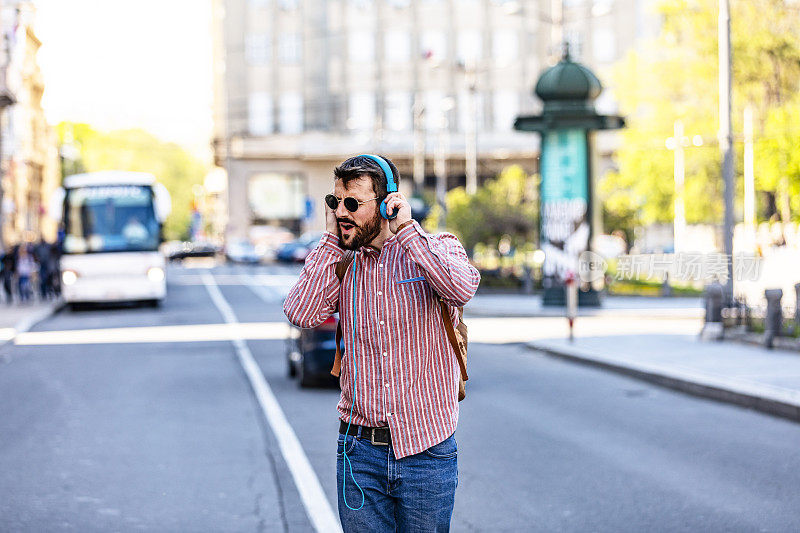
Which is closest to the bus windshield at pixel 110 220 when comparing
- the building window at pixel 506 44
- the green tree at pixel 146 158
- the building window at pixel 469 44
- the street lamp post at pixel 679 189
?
the street lamp post at pixel 679 189

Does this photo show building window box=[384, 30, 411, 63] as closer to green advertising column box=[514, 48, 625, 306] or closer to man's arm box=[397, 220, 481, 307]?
green advertising column box=[514, 48, 625, 306]

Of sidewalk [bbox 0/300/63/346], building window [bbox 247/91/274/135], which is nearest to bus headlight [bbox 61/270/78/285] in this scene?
sidewalk [bbox 0/300/63/346]

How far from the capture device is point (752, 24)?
45.8 m

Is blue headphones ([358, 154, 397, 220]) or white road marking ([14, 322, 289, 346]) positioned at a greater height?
blue headphones ([358, 154, 397, 220])

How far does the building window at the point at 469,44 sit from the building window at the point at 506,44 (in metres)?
1.03

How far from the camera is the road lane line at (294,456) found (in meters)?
7.62

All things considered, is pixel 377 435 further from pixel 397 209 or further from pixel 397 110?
pixel 397 110

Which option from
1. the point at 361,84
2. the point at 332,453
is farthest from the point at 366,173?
the point at 361,84

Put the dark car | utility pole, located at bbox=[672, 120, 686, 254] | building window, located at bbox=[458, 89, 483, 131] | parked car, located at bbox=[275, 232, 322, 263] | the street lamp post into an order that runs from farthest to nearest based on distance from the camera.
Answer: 1. building window, located at bbox=[458, 89, 483, 131]
2. parked car, located at bbox=[275, 232, 322, 263]
3. utility pole, located at bbox=[672, 120, 686, 254]
4. the street lamp post
5. the dark car

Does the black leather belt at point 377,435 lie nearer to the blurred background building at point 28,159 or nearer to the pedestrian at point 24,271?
the pedestrian at point 24,271

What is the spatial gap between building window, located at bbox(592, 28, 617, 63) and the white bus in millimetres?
49407

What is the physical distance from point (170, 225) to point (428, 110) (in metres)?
72.6

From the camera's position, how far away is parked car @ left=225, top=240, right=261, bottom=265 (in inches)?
2854

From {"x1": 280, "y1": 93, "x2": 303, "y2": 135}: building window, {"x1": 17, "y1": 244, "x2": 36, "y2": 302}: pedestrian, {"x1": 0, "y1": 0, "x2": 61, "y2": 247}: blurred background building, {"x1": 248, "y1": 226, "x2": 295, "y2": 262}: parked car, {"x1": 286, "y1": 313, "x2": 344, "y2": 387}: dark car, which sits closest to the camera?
{"x1": 286, "y1": 313, "x2": 344, "y2": 387}: dark car
